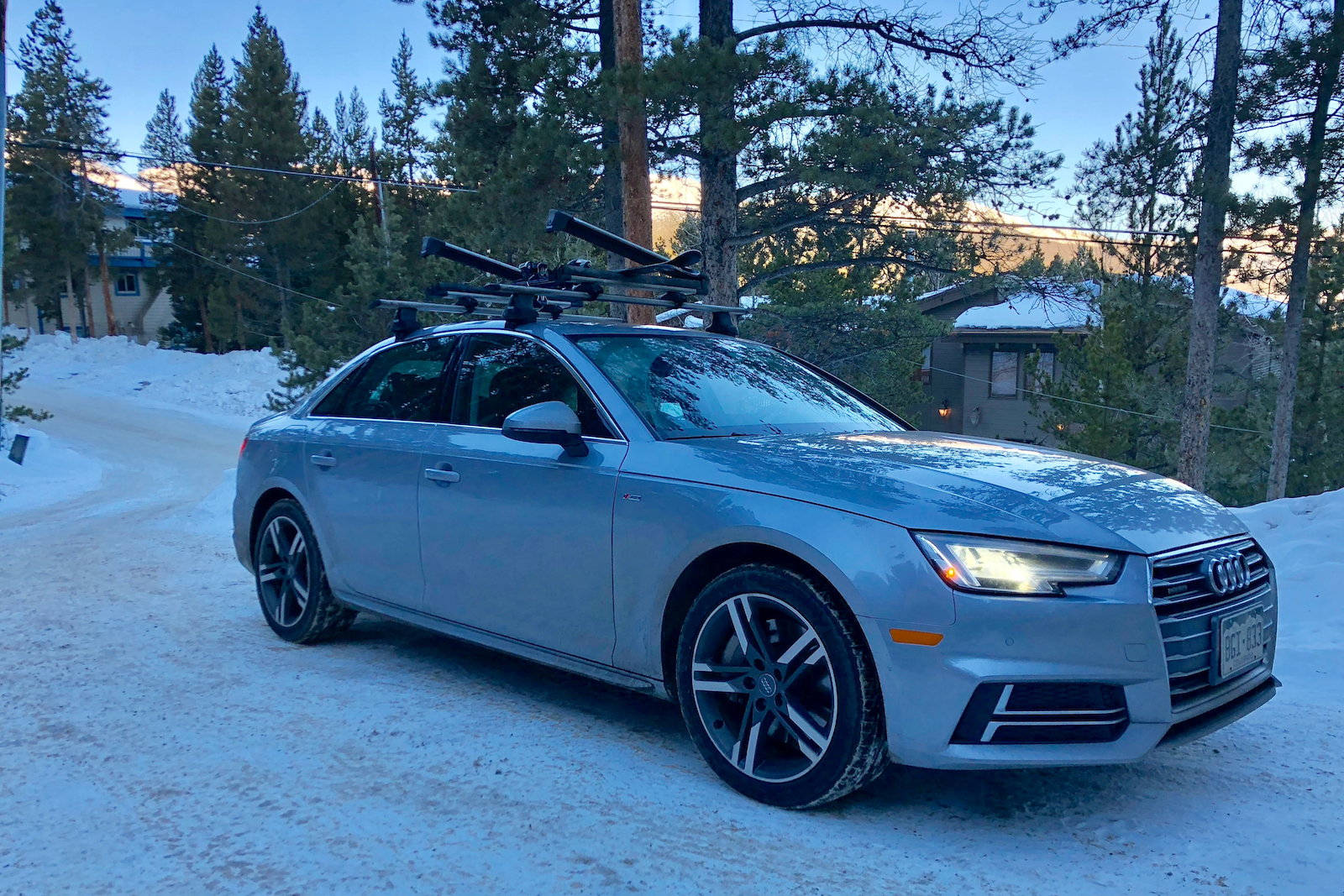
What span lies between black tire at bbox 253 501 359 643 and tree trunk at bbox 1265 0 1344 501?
19.4m

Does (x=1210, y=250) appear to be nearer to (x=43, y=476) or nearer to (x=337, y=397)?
(x=337, y=397)

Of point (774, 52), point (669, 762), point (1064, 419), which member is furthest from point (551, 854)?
point (1064, 419)

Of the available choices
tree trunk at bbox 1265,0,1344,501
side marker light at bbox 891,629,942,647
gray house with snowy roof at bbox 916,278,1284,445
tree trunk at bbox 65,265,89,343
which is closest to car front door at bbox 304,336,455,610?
side marker light at bbox 891,629,942,647

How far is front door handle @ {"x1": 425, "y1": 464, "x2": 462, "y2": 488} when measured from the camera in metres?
4.61

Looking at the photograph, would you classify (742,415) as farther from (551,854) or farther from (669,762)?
(551,854)

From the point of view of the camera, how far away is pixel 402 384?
5289 mm

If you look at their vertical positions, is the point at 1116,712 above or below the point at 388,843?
above

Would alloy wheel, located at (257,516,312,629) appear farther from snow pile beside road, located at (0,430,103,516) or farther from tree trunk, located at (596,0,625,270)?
tree trunk, located at (596,0,625,270)

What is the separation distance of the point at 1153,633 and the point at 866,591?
2.81 feet

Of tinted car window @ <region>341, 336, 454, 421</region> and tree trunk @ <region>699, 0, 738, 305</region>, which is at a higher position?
tree trunk @ <region>699, 0, 738, 305</region>

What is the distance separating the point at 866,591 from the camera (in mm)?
3174

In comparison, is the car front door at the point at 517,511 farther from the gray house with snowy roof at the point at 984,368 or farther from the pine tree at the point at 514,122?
the gray house with snowy roof at the point at 984,368

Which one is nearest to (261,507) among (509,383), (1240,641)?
(509,383)

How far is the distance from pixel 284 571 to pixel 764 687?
3.37m
